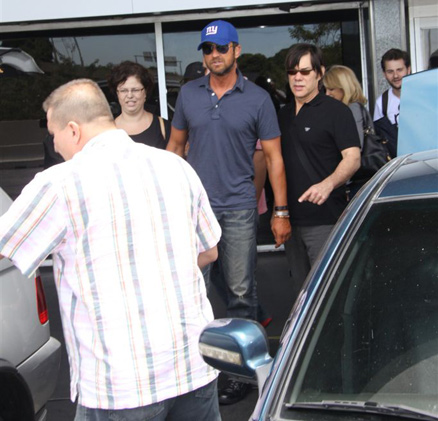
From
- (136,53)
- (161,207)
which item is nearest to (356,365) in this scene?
(161,207)

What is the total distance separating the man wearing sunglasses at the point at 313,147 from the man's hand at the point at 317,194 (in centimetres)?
16

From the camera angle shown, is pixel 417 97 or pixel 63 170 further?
pixel 417 97

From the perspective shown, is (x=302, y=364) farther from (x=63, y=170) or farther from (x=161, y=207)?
(x=63, y=170)

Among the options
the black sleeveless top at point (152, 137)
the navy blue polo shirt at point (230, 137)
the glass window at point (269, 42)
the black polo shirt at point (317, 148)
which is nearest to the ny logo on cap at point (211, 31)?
the navy blue polo shirt at point (230, 137)

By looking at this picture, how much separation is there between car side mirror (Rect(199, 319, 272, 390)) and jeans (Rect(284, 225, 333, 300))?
2143 millimetres

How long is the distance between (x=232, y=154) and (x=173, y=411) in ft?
6.65

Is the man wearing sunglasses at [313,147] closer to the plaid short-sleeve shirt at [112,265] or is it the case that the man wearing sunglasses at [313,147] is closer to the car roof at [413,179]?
the car roof at [413,179]

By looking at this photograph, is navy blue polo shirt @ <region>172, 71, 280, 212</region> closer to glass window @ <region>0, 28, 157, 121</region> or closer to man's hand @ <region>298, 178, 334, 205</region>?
man's hand @ <region>298, 178, 334, 205</region>

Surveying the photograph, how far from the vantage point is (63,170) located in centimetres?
235

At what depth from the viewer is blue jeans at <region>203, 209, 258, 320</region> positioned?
4301 mm

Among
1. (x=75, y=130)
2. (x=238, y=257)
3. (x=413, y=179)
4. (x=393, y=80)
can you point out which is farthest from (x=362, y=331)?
(x=393, y=80)

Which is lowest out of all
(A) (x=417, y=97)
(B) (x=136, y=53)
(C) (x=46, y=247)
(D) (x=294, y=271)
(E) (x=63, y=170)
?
(D) (x=294, y=271)

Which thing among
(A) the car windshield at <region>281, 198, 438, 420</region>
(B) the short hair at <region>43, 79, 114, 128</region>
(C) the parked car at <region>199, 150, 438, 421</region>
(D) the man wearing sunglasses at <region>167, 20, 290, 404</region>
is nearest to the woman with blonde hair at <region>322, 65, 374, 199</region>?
(D) the man wearing sunglasses at <region>167, 20, 290, 404</region>

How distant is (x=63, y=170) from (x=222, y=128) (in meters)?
2.00
